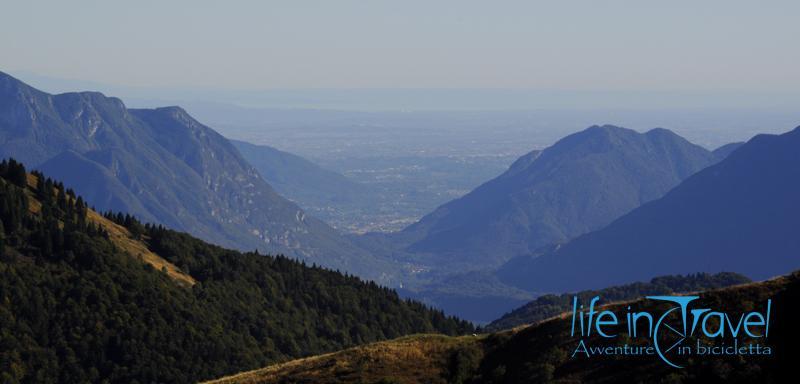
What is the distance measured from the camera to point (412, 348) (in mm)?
69250

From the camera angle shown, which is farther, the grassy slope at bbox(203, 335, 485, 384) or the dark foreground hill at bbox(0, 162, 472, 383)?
the dark foreground hill at bbox(0, 162, 472, 383)

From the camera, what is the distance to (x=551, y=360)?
59.0m

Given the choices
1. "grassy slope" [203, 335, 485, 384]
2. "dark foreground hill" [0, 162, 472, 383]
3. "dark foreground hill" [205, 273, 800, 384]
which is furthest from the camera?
"dark foreground hill" [0, 162, 472, 383]

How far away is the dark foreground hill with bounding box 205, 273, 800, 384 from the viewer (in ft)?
166

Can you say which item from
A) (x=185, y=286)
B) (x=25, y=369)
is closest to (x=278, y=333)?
(x=185, y=286)

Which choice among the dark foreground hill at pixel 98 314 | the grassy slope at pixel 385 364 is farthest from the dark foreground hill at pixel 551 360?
the dark foreground hill at pixel 98 314

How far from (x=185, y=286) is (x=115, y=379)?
139 ft

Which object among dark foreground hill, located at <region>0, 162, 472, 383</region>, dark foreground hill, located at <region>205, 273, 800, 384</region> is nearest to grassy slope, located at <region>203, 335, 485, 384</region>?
dark foreground hill, located at <region>205, 273, 800, 384</region>

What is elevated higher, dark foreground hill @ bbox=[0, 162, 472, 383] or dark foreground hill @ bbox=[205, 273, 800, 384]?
dark foreground hill @ bbox=[205, 273, 800, 384]

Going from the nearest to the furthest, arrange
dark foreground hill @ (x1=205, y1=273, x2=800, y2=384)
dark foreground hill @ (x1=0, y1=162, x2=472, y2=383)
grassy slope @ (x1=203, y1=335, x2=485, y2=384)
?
dark foreground hill @ (x1=205, y1=273, x2=800, y2=384)
grassy slope @ (x1=203, y1=335, x2=485, y2=384)
dark foreground hill @ (x1=0, y1=162, x2=472, y2=383)

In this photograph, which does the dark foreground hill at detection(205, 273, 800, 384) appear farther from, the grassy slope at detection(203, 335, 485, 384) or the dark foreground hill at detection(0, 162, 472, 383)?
the dark foreground hill at detection(0, 162, 472, 383)

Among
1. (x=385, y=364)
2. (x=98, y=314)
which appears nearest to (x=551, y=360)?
(x=385, y=364)

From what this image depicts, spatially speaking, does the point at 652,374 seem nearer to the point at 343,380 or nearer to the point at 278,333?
the point at 343,380

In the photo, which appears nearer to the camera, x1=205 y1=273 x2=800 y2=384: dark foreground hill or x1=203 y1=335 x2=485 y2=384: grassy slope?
x1=205 y1=273 x2=800 y2=384: dark foreground hill
